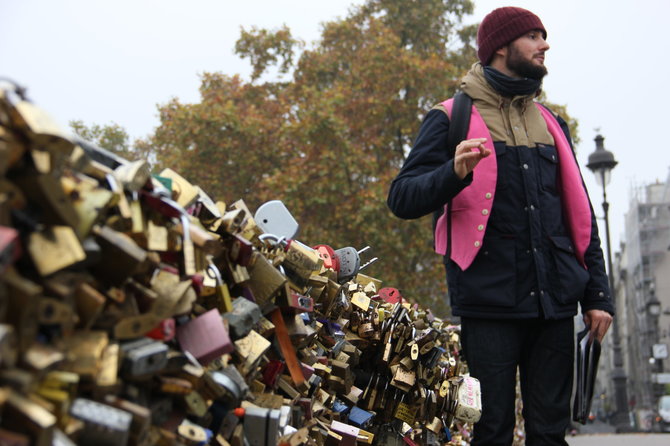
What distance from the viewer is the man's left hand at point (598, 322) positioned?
3387 millimetres

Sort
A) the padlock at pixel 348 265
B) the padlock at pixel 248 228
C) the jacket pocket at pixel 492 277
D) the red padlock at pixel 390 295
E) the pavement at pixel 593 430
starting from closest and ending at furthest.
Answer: the padlock at pixel 248 228 < the jacket pocket at pixel 492 277 < the padlock at pixel 348 265 < the red padlock at pixel 390 295 < the pavement at pixel 593 430

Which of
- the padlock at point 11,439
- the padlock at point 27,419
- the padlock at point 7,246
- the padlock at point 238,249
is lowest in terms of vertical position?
the padlock at point 11,439

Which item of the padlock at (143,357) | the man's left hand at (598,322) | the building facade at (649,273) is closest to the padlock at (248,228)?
the padlock at (143,357)

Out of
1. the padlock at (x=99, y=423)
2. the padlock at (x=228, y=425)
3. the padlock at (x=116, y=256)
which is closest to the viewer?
the padlock at (x=99, y=423)

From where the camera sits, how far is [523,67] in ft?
11.5

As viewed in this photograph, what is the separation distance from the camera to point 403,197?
3.37m

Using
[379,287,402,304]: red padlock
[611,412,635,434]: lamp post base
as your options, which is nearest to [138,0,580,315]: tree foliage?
[611,412,635,434]: lamp post base

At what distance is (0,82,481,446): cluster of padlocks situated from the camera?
4.26 feet

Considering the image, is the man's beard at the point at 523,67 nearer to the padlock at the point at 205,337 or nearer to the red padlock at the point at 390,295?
the red padlock at the point at 390,295

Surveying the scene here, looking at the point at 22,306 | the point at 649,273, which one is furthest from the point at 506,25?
the point at 649,273

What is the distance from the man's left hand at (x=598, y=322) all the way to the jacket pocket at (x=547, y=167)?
1.72ft

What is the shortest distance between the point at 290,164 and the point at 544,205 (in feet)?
64.4

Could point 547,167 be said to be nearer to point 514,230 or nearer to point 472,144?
point 514,230

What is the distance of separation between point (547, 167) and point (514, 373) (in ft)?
2.76
